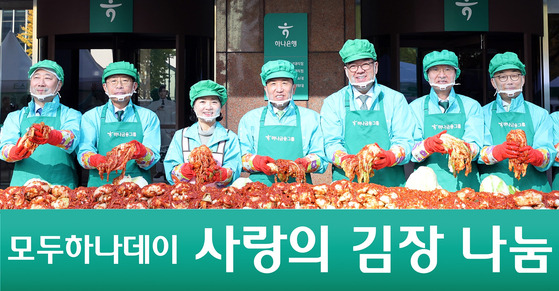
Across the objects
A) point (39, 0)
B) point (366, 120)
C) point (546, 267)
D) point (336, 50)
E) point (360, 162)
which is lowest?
point (546, 267)

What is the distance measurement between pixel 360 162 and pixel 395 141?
0.71m

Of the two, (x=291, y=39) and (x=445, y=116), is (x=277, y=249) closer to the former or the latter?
(x=445, y=116)

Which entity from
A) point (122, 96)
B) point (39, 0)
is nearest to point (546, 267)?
point (122, 96)

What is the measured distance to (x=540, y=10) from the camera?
6727 millimetres

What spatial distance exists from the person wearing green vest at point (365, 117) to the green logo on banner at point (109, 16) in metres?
3.03

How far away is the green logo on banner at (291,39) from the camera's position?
22.2 ft

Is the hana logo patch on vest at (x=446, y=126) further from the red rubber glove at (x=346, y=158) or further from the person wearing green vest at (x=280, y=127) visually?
the red rubber glove at (x=346, y=158)

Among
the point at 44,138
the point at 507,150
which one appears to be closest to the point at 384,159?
the point at 507,150

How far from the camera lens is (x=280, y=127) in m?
4.49

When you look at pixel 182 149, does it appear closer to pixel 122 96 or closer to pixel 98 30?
pixel 122 96

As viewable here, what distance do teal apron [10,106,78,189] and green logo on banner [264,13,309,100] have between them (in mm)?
2789

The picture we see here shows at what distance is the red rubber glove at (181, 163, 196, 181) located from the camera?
12.5ft

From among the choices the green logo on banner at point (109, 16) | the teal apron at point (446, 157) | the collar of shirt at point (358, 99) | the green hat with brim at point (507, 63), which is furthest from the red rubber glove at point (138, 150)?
the green logo on banner at point (109, 16)

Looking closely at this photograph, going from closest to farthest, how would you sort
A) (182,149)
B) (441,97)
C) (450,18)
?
(182,149) < (441,97) < (450,18)
